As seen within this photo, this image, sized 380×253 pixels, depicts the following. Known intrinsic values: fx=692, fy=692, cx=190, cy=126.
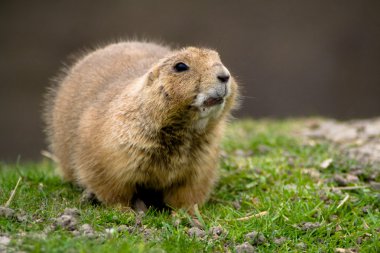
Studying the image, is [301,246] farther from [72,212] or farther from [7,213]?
[7,213]

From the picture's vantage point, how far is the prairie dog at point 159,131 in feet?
18.1

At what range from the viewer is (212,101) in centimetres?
546

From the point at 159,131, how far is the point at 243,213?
975 mm

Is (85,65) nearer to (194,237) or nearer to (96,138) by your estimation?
(96,138)

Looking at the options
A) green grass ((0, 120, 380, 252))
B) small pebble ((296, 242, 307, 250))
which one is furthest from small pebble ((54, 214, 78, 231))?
small pebble ((296, 242, 307, 250))

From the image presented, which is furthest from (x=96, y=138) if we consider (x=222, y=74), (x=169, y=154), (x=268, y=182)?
(x=268, y=182)

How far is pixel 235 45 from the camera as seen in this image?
14.9 metres

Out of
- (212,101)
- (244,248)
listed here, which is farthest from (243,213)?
(212,101)

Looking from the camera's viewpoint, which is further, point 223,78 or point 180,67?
point 180,67

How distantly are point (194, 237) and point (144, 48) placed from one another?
123 inches

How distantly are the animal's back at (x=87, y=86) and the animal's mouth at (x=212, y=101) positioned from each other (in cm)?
112

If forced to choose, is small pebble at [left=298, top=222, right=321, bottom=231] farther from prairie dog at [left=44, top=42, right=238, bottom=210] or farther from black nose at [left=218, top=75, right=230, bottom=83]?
black nose at [left=218, top=75, right=230, bottom=83]

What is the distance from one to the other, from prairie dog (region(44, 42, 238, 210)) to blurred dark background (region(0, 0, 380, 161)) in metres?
8.54

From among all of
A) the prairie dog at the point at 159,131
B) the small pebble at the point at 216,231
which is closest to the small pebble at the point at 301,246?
the small pebble at the point at 216,231
